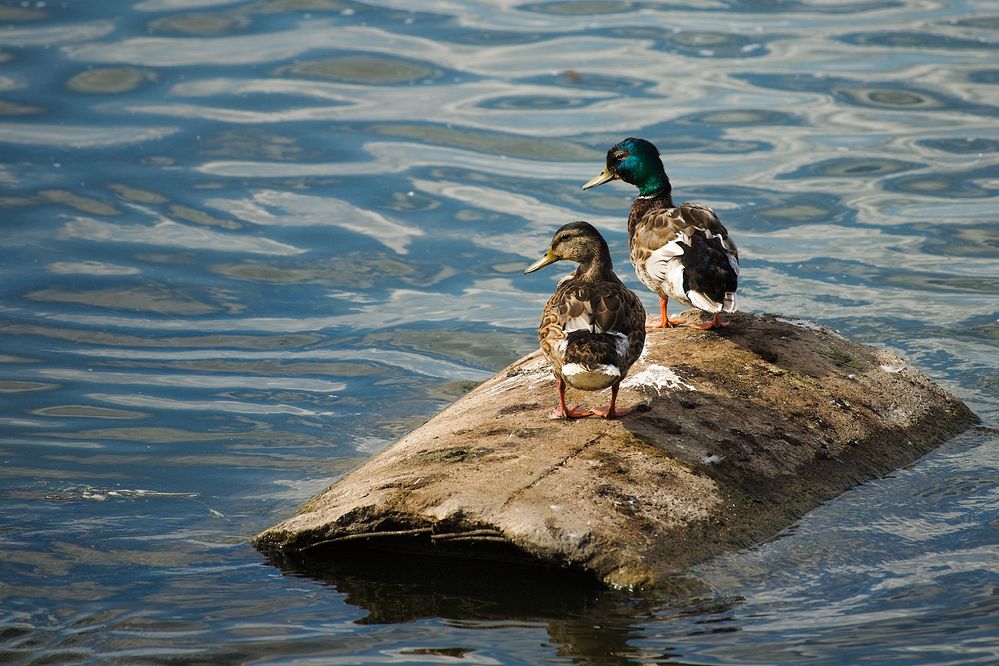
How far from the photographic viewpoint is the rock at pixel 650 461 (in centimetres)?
558

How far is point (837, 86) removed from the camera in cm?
1592

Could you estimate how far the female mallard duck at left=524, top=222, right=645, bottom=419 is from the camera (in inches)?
241

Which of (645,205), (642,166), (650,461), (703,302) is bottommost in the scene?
(650,461)

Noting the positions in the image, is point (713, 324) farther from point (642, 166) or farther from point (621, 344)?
point (642, 166)

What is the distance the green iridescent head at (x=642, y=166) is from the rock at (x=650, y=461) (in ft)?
7.33

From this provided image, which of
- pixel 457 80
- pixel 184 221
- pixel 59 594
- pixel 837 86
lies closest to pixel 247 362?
pixel 184 221

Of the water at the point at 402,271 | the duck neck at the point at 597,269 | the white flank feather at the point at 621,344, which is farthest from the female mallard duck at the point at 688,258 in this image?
the water at the point at 402,271

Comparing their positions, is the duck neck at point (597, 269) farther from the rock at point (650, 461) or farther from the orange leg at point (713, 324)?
the orange leg at point (713, 324)

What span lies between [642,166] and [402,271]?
129 inches

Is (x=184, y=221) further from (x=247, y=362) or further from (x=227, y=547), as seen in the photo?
(x=227, y=547)

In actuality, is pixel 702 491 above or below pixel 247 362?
above

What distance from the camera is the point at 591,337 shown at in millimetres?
6223

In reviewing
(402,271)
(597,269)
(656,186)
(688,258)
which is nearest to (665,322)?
(688,258)

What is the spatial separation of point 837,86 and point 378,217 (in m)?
6.18
